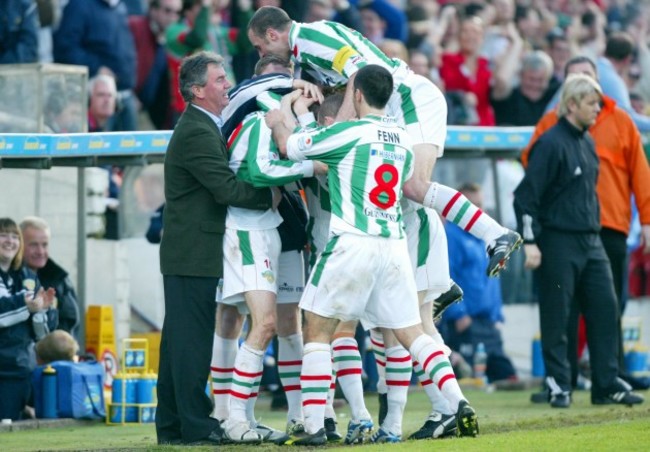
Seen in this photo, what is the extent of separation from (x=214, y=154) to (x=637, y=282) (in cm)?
955

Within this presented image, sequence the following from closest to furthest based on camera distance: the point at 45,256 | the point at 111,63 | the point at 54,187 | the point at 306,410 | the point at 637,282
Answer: the point at 306,410 < the point at 45,256 < the point at 54,187 < the point at 111,63 < the point at 637,282

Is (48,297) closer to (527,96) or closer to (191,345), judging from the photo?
(191,345)

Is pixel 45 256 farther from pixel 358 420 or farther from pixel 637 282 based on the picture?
pixel 637 282

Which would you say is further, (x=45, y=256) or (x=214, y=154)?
(x=45, y=256)

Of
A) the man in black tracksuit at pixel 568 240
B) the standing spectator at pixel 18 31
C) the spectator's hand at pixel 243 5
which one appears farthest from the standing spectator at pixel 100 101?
the man in black tracksuit at pixel 568 240

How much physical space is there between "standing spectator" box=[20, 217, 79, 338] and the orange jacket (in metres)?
4.05

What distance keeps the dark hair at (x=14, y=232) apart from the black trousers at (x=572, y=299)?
13.8 ft

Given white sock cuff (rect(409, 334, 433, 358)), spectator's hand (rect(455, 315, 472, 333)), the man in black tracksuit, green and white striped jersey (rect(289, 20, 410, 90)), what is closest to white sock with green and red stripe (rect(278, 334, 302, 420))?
white sock cuff (rect(409, 334, 433, 358))

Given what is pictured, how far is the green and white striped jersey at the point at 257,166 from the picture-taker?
33.2 ft

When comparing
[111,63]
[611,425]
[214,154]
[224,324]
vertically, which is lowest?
[611,425]

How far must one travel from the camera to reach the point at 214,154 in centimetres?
1019

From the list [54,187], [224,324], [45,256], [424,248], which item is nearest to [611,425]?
[424,248]

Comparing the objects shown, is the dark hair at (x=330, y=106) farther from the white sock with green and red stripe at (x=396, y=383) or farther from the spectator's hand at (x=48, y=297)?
the spectator's hand at (x=48, y=297)

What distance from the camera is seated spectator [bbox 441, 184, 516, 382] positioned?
16.2m
